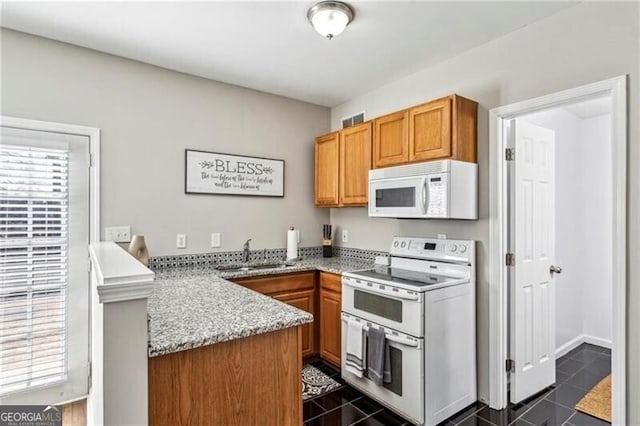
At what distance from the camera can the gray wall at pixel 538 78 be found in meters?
A: 1.82

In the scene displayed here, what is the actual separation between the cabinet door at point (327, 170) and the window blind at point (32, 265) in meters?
2.24

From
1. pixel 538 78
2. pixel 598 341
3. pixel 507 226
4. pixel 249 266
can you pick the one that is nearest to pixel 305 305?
pixel 249 266

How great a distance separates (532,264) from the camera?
8.59ft

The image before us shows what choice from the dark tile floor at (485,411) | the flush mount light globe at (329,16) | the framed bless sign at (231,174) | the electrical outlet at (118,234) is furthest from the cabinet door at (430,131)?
the electrical outlet at (118,234)

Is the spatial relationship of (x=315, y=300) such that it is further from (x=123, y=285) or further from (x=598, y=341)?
(x=598, y=341)

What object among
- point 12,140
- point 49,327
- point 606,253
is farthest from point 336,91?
point 606,253

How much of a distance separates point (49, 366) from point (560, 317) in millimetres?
4372

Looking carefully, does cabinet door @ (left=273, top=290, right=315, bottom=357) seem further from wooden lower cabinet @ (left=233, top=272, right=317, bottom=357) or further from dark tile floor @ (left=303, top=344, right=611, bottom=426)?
dark tile floor @ (left=303, top=344, right=611, bottom=426)

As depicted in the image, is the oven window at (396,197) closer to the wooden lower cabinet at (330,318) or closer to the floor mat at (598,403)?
the wooden lower cabinet at (330,318)

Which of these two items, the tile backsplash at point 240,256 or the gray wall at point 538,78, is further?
the tile backsplash at point 240,256

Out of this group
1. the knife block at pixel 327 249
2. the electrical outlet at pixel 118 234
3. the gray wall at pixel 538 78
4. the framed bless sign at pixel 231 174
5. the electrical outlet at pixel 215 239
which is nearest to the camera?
the gray wall at pixel 538 78

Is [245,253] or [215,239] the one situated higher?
[215,239]

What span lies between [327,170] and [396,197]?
3.59ft

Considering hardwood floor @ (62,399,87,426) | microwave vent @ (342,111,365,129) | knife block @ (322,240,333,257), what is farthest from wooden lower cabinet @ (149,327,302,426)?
microwave vent @ (342,111,365,129)
